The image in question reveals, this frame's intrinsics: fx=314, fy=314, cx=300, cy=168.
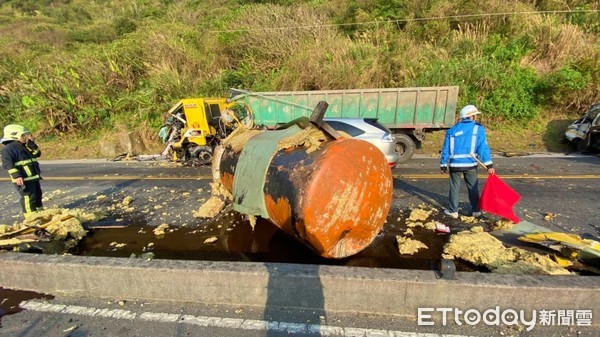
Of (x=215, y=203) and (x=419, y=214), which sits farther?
(x=215, y=203)

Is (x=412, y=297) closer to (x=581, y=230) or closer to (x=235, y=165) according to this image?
(x=235, y=165)

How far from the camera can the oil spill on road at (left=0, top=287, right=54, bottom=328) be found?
10.2 feet

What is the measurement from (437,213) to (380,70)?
9356mm

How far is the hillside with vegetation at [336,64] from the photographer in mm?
11422

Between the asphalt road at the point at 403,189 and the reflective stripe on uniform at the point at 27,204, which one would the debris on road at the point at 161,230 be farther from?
the reflective stripe on uniform at the point at 27,204

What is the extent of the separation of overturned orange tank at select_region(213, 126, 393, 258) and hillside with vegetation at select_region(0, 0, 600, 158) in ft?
30.9

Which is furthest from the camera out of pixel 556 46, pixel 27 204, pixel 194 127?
pixel 556 46

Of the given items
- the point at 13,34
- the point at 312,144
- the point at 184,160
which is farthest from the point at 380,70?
the point at 13,34

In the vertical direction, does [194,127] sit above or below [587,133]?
above

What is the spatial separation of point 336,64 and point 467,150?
9.65 meters

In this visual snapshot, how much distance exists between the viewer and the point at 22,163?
17.3 ft

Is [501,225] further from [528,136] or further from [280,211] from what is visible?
[528,136]

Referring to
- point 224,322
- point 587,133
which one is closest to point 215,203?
point 224,322

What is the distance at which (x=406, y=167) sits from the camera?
8.38 metres
